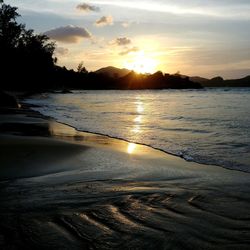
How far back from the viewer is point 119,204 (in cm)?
459

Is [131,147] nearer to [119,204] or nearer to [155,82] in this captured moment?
[119,204]

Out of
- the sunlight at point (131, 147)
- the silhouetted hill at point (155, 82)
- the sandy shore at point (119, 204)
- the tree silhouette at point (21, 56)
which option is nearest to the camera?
the sandy shore at point (119, 204)

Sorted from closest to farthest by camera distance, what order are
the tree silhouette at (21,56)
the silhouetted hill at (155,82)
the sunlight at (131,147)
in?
1. the sunlight at (131,147)
2. the tree silhouette at (21,56)
3. the silhouetted hill at (155,82)

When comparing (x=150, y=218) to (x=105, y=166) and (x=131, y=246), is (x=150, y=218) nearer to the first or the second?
(x=131, y=246)

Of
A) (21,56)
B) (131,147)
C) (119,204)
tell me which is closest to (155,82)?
(21,56)

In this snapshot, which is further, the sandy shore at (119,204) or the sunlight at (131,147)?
the sunlight at (131,147)

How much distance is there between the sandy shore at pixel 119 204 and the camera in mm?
3512

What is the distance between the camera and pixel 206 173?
21.8ft

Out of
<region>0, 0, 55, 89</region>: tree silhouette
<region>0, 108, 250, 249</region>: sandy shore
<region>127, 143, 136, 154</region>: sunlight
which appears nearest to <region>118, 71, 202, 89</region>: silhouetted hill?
<region>0, 0, 55, 89</region>: tree silhouette

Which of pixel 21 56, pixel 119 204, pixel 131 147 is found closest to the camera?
pixel 119 204

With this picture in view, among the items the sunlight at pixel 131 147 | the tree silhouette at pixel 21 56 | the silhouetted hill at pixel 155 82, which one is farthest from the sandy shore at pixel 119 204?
the silhouetted hill at pixel 155 82

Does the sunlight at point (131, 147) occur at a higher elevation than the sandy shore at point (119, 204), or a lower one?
lower

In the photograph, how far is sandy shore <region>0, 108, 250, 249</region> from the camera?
3.51 meters

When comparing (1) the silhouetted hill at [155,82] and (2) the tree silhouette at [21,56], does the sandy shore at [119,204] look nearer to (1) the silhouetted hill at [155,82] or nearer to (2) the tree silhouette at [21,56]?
(2) the tree silhouette at [21,56]
